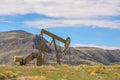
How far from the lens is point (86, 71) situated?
5331cm

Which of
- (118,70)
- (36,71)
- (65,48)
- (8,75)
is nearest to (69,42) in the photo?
(65,48)

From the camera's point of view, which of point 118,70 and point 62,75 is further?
point 118,70

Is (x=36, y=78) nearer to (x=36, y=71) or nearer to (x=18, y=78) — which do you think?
(x=18, y=78)

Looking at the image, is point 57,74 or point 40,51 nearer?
point 57,74

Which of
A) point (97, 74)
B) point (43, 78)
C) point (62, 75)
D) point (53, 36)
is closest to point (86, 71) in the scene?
point (97, 74)

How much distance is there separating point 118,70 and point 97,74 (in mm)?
6482

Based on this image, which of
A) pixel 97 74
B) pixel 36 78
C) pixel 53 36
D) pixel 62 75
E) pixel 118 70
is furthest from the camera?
pixel 53 36

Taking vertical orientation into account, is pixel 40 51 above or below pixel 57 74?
above

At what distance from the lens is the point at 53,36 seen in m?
85.6

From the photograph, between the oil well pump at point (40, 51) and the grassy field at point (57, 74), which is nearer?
the grassy field at point (57, 74)

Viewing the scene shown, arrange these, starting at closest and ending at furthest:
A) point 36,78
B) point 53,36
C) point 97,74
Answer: point 36,78, point 97,74, point 53,36

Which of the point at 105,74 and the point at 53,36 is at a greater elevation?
the point at 53,36

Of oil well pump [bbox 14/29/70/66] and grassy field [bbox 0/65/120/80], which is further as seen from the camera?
oil well pump [bbox 14/29/70/66]

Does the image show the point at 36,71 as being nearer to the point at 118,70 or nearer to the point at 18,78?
the point at 18,78
